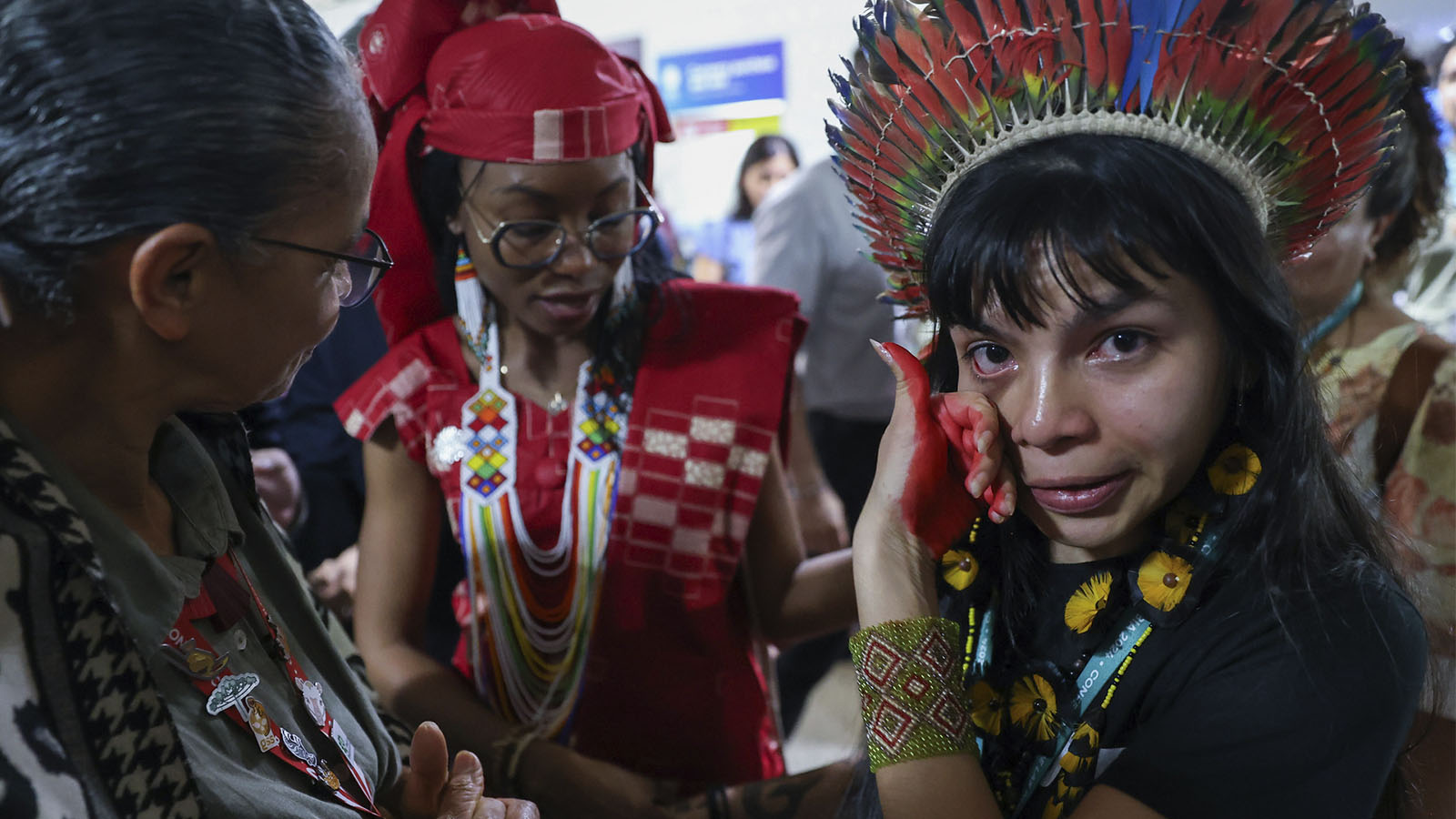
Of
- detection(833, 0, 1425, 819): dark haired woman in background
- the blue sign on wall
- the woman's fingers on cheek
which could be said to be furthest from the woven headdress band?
the blue sign on wall

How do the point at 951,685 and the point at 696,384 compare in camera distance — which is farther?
the point at 696,384

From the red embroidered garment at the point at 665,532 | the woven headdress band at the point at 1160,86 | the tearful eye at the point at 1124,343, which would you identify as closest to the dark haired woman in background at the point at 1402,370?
the woven headdress band at the point at 1160,86

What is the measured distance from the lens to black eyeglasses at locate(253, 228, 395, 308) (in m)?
1.07

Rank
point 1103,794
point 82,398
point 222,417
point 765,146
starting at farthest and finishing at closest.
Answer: point 765,146 < point 222,417 < point 1103,794 < point 82,398

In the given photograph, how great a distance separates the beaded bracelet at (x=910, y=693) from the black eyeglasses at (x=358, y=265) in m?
0.67

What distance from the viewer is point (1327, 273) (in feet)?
6.84

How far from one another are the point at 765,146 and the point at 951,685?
541 cm

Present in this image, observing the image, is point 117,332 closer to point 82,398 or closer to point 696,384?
point 82,398

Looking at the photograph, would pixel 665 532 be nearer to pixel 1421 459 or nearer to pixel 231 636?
pixel 231 636

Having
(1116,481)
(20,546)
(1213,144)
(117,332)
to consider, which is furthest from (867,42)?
(20,546)

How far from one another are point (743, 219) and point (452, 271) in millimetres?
4661

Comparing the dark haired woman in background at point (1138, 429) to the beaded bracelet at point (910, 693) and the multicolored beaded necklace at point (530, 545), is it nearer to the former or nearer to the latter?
the beaded bracelet at point (910, 693)

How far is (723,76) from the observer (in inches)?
274

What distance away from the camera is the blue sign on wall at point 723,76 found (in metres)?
6.75
